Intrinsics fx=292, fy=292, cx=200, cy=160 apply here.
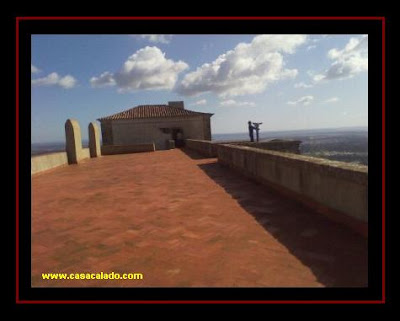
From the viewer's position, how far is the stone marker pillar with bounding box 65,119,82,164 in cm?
1383

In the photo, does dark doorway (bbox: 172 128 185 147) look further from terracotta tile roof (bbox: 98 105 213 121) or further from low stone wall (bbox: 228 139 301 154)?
low stone wall (bbox: 228 139 301 154)

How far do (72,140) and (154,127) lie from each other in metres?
16.9

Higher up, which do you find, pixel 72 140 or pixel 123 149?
pixel 72 140

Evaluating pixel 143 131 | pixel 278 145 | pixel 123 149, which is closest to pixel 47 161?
pixel 278 145

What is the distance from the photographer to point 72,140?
14.0 m

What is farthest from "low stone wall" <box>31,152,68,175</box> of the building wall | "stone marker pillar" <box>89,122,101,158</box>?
the building wall

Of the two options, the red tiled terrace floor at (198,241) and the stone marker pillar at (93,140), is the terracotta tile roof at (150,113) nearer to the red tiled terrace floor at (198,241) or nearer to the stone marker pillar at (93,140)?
the stone marker pillar at (93,140)

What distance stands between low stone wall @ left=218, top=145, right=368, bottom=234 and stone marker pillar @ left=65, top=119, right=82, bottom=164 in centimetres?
1025

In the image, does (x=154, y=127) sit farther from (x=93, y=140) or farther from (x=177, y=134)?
(x=93, y=140)

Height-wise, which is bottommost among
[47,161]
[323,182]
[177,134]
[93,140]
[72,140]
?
[323,182]

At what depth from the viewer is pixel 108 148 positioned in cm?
2211

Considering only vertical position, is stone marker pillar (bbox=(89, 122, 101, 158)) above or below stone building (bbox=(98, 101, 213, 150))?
below
